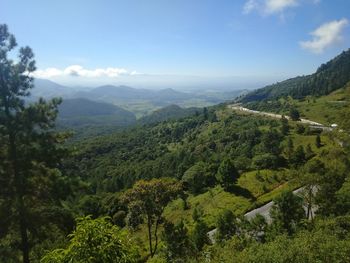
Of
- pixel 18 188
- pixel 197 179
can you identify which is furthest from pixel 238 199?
pixel 18 188

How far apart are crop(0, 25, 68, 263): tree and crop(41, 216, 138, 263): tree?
9.09 metres

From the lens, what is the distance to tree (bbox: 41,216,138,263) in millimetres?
10930

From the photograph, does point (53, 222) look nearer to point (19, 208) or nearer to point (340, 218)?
point (19, 208)

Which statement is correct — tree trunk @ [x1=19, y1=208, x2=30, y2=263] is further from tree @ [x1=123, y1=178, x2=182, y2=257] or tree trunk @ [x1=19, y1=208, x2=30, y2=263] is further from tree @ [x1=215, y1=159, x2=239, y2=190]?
tree @ [x1=215, y1=159, x2=239, y2=190]

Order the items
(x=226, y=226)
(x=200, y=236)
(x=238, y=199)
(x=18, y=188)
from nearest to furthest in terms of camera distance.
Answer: (x=18, y=188)
(x=226, y=226)
(x=200, y=236)
(x=238, y=199)

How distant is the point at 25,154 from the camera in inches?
769

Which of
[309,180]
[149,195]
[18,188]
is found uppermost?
[18,188]

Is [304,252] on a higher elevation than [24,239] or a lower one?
lower

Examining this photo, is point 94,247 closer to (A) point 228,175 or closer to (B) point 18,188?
(B) point 18,188

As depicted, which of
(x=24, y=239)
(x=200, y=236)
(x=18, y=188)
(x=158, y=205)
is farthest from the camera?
(x=200, y=236)

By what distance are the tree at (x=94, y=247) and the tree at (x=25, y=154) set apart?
9089 millimetres

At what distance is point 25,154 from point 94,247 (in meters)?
10.7

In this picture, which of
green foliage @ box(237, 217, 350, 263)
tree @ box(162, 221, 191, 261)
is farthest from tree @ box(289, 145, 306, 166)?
green foliage @ box(237, 217, 350, 263)

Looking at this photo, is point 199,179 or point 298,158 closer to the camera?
point 298,158
